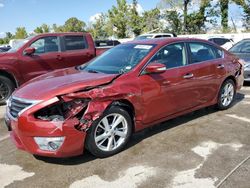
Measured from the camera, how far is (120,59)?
16.3 ft

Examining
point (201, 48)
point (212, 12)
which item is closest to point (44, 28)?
point (212, 12)

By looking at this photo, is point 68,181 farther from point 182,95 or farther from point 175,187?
point 182,95

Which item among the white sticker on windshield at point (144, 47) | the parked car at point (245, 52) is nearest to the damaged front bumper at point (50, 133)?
the white sticker on windshield at point (144, 47)

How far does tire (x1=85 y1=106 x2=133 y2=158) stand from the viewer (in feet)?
13.0

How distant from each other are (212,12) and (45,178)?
37.2m

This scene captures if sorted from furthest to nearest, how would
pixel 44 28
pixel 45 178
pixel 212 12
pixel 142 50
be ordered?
pixel 44 28 < pixel 212 12 < pixel 142 50 < pixel 45 178

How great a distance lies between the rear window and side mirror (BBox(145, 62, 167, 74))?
4.92m

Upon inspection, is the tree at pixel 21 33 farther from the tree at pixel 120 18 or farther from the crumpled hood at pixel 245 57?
the crumpled hood at pixel 245 57

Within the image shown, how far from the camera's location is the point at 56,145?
3727 mm

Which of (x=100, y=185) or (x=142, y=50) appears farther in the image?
(x=142, y=50)

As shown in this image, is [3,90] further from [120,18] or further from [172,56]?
[120,18]

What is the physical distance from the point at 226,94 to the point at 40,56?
4.79 metres

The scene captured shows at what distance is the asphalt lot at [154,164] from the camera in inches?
140

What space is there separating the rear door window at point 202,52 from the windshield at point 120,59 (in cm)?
91
